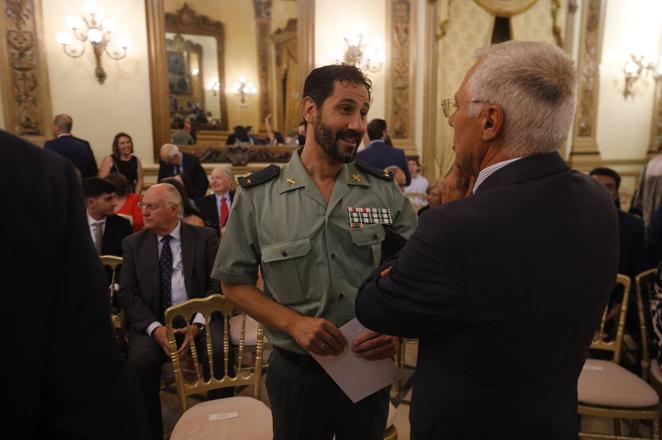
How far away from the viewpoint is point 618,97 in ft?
24.0

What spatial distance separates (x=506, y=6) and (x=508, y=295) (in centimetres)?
710

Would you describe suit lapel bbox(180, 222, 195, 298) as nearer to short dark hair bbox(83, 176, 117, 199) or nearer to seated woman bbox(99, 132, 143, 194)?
short dark hair bbox(83, 176, 117, 199)

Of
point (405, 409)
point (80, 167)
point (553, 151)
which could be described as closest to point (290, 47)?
point (80, 167)

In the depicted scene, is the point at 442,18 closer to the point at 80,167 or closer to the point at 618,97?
the point at 618,97

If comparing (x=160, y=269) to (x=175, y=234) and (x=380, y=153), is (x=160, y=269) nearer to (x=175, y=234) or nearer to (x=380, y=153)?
(x=175, y=234)

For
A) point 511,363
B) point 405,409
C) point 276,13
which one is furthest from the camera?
point 276,13

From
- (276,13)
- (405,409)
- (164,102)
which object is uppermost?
(276,13)

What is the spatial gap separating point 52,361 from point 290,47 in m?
6.13

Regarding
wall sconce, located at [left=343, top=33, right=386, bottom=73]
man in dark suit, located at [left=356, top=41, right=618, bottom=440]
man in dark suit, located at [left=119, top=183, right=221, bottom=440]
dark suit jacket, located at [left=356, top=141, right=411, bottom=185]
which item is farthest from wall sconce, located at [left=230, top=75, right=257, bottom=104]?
man in dark suit, located at [left=356, top=41, right=618, bottom=440]

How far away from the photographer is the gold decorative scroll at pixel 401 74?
626cm

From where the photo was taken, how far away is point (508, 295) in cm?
76

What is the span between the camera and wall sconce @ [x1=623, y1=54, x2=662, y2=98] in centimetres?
722

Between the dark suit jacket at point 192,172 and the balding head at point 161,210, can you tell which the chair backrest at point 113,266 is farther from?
the dark suit jacket at point 192,172

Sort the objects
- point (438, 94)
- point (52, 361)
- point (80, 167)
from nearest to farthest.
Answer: point (52, 361), point (80, 167), point (438, 94)
